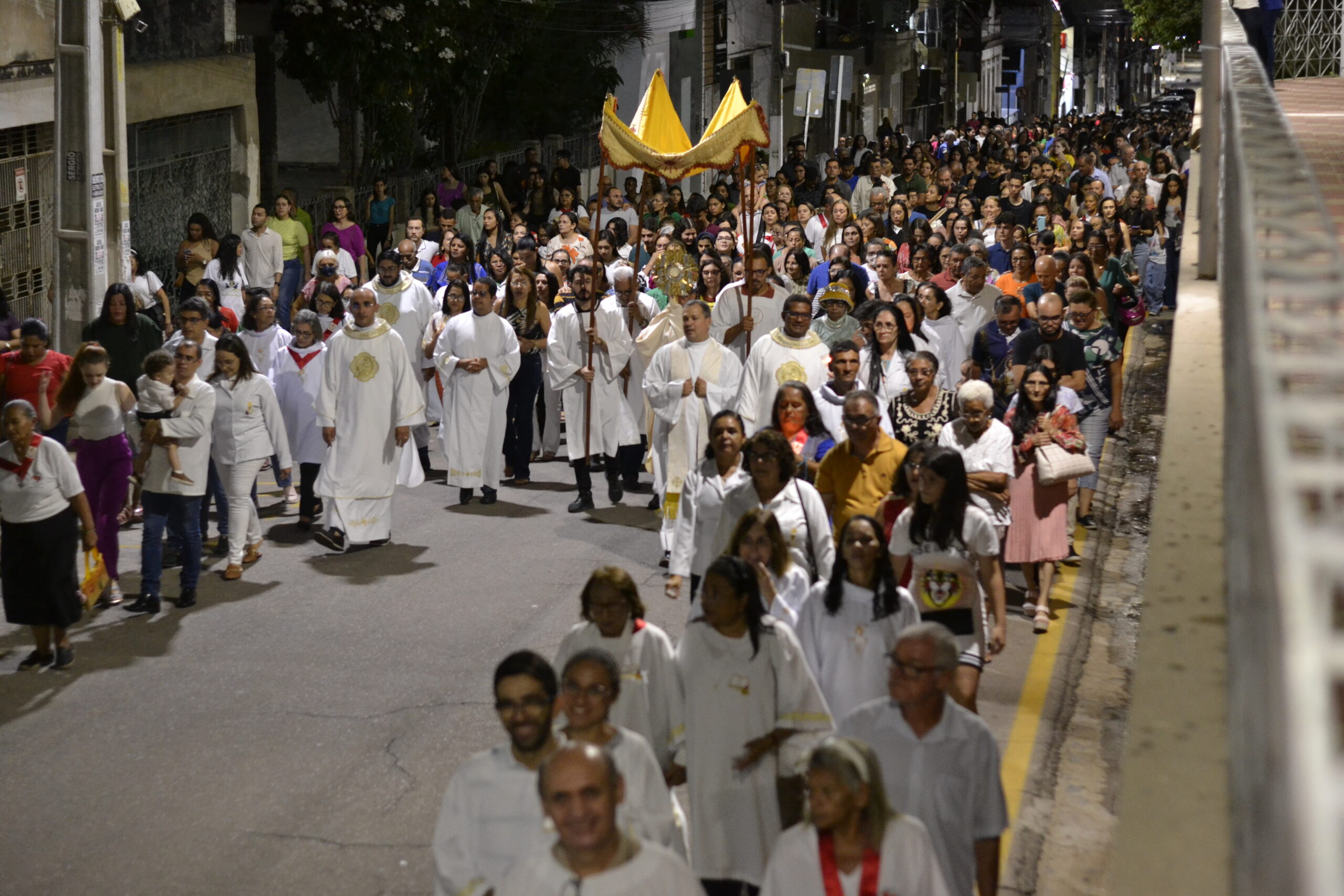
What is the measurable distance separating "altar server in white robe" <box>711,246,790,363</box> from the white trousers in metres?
3.90

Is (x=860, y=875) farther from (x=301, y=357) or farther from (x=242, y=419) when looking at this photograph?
(x=301, y=357)

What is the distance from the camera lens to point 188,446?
1038cm

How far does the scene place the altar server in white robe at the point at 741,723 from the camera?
5852 millimetres

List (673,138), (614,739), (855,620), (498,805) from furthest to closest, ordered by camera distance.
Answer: (673,138), (855,620), (614,739), (498,805)

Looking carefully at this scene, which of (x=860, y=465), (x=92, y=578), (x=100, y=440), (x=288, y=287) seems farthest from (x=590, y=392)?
(x=288, y=287)

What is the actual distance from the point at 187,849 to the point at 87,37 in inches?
323

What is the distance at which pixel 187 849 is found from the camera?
6926 mm

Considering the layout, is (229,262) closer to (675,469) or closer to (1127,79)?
(675,469)

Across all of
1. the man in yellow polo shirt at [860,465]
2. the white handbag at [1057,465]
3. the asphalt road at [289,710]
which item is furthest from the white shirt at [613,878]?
the white handbag at [1057,465]

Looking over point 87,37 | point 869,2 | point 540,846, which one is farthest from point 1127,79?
point 540,846

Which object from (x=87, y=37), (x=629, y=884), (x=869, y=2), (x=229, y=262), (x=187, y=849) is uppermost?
(x=869, y=2)

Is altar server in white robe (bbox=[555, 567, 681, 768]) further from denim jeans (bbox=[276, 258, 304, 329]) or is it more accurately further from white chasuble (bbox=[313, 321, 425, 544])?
denim jeans (bbox=[276, 258, 304, 329])

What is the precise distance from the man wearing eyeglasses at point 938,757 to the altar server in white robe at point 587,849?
1185 millimetres

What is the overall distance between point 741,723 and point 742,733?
33 mm
